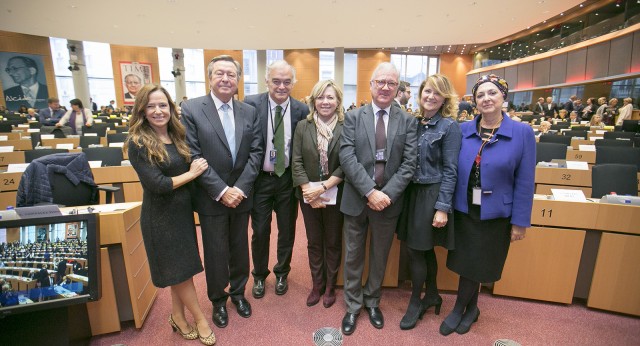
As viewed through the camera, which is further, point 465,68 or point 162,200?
point 465,68

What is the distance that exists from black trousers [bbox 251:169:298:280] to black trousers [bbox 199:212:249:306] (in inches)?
8.6

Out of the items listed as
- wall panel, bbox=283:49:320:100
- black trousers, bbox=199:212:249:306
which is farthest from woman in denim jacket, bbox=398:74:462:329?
wall panel, bbox=283:49:320:100

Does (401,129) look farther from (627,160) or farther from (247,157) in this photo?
(627,160)

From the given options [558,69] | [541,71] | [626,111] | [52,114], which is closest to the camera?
[52,114]

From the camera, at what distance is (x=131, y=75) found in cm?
1714

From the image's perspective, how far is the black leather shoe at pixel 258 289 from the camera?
8.34 feet

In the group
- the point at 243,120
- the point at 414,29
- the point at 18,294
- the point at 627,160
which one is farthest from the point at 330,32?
the point at 18,294

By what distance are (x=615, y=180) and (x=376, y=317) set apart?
2295mm

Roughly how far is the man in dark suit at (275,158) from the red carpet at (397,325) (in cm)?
30

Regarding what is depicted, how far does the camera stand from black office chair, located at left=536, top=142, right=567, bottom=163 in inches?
160

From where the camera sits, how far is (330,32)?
12461 millimetres

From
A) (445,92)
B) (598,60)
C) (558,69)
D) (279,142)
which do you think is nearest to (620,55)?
(598,60)

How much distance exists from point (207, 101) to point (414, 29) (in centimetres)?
1148

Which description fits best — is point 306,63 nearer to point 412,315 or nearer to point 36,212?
point 412,315
